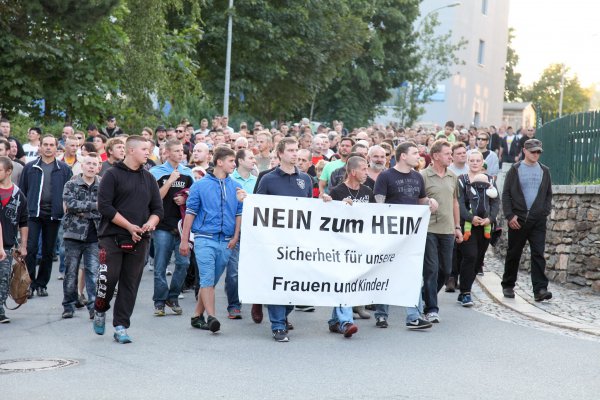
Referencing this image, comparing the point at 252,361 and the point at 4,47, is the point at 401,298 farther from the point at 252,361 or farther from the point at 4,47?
the point at 4,47

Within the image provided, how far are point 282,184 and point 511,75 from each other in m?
109

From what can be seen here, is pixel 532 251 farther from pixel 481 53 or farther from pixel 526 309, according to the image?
pixel 481 53

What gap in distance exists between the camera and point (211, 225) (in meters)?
10.5

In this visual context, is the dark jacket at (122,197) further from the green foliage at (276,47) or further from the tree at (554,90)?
the tree at (554,90)

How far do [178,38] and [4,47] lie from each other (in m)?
7.57

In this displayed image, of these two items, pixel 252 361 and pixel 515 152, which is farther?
pixel 515 152

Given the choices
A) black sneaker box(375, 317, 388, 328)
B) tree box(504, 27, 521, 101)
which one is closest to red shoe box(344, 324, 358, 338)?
black sneaker box(375, 317, 388, 328)

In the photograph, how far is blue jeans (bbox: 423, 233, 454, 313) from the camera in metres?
11.3

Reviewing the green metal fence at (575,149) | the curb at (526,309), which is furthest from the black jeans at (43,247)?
the green metal fence at (575,149)

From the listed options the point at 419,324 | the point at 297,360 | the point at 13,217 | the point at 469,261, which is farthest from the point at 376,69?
the point at 297,360

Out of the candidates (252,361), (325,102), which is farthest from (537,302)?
(325,102)

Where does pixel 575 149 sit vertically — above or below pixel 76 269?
above

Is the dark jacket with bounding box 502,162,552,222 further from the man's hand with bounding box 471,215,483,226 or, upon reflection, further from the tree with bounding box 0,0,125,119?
the tree with bounding box 0,0,125,119

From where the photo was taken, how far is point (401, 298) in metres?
11.1
